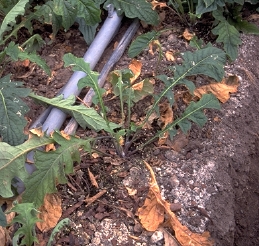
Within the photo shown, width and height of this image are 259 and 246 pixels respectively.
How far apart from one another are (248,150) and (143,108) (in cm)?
58

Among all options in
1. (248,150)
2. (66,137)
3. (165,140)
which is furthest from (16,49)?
(248,150)

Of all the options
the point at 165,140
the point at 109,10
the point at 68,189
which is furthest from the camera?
the point at 109,10

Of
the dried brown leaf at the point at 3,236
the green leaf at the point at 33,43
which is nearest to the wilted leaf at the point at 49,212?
the dried brown leaf at the point at 3,236

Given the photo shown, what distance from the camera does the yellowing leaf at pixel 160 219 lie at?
1816 millimetres

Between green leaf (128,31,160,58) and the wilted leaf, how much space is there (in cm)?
89

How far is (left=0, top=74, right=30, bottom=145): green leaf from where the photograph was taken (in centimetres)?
193

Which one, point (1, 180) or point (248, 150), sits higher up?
point (1, 180)

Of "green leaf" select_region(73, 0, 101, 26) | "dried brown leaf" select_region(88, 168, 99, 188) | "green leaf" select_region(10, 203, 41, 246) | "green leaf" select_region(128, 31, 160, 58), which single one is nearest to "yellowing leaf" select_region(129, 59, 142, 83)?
"green leaf" select_region(128, 31, 160, 58)

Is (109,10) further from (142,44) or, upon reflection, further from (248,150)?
(248,150)

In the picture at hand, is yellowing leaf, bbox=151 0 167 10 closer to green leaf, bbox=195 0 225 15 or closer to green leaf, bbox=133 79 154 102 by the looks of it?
green leaf, bbox=195 0 225 15

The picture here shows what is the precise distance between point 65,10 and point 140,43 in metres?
0.43

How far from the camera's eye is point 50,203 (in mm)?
1905

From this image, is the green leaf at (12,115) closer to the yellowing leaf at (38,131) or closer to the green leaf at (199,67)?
the yellowing leaf at (38,131)

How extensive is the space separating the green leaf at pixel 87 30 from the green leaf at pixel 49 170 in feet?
2.55
